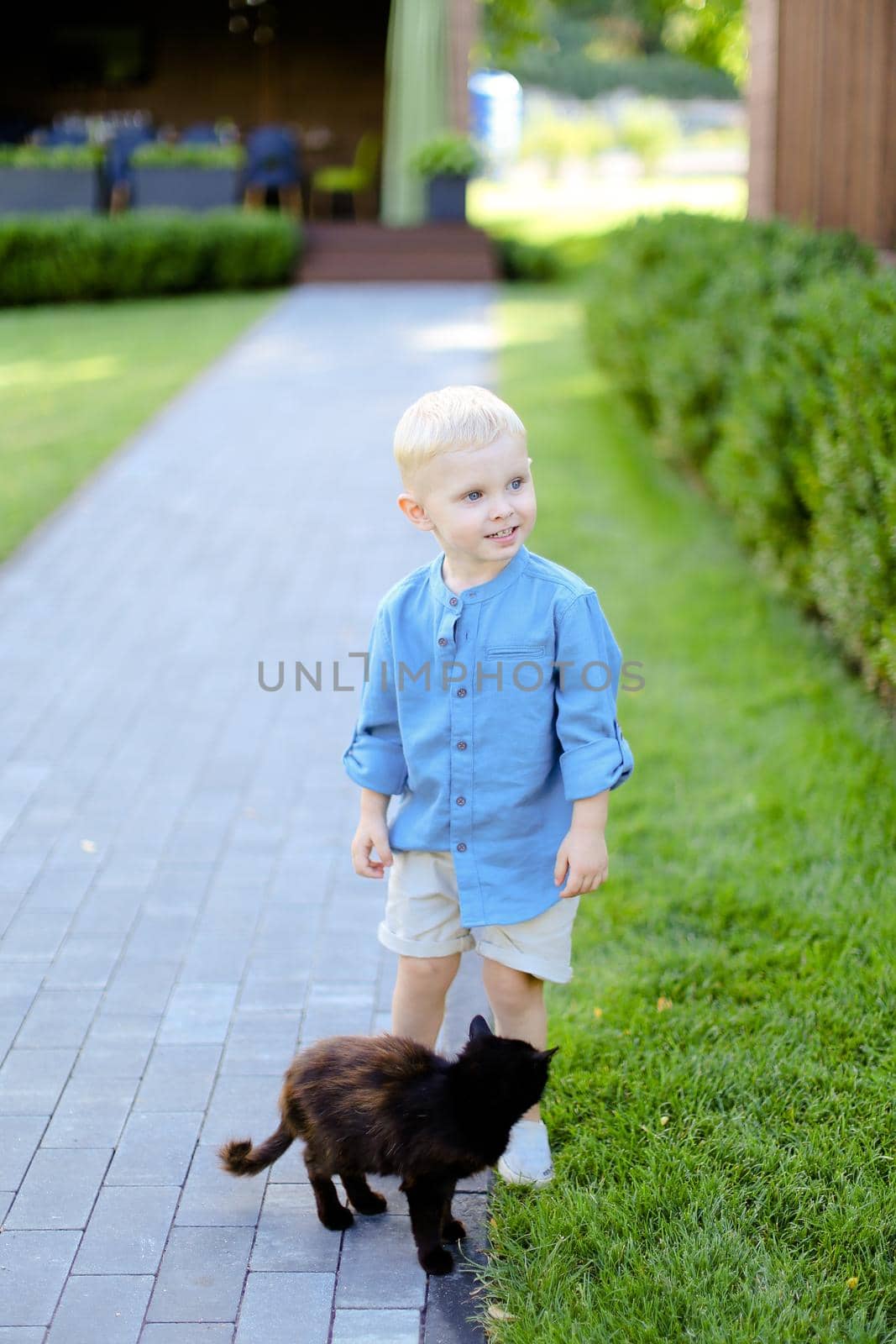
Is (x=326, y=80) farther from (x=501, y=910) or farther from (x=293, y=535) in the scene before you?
(x=501, y=910)

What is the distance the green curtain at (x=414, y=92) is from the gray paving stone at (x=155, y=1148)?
55.8 ft

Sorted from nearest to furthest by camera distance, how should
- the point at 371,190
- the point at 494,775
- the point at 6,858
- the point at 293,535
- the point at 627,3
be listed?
1. the point at 494,775
2. the point at 6,858
3. the point at 293,535
4. the point at 371,190
5. the point at 627,3

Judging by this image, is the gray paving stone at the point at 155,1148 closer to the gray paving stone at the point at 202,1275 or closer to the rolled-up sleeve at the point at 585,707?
the gray paving stone at the point at 202,1275

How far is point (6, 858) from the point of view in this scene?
434 cm

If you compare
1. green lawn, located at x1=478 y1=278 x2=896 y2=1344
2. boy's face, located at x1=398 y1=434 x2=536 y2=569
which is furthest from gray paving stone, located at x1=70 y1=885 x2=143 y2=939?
boy's face, located at x1=398 y1=434 x2=536 y2=569

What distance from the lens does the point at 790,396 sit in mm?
5691

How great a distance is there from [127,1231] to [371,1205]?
0.46 metres

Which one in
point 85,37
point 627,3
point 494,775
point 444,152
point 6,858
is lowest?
point 6,858

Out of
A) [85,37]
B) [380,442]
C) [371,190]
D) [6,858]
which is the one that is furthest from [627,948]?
[85,37]

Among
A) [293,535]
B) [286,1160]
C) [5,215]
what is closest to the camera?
[286,1160]

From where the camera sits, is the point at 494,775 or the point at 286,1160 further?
the point at 286,1160

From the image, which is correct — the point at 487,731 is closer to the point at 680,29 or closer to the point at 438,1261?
the point at 438,1261

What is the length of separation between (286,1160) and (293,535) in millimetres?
5296

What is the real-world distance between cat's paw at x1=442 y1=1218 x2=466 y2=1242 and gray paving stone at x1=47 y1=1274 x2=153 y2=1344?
1.76 ft
